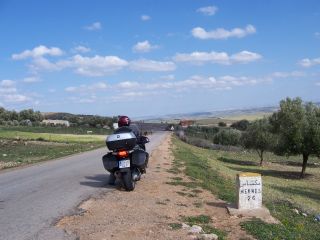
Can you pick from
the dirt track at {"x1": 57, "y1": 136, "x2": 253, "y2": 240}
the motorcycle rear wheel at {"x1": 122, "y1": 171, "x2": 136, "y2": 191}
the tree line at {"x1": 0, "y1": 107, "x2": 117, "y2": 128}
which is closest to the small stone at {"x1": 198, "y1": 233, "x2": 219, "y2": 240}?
the dirt track at {"x1": 57, "y1": 136, "x2": 253, "y2": 240}

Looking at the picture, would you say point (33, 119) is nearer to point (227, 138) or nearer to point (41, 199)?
point (227, 138)

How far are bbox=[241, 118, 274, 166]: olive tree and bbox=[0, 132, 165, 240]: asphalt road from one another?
38.5m

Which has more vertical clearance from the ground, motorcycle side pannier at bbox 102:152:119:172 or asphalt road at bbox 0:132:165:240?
motorcycle side pannier at bbox 102:152:119:172

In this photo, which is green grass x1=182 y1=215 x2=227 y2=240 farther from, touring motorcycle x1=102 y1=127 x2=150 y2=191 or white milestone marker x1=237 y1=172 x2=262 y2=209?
touring motorcycle x1=102 y1=127 x2=150 y2=191

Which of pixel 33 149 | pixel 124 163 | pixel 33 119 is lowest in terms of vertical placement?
pixel 33 149

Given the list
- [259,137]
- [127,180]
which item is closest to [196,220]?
[127,180]

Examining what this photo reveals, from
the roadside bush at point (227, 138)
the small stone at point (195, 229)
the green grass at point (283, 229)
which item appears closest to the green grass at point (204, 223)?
the small stone at point (195, 229)

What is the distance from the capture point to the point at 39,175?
16750mm

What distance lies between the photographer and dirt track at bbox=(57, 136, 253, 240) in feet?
26.8

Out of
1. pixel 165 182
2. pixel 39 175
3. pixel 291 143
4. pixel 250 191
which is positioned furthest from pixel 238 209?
pixel 291 143

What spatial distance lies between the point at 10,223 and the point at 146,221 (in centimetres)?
241

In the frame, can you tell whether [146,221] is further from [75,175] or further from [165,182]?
[75,175]

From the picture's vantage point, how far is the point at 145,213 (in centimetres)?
972

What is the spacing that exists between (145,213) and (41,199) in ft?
9.04
